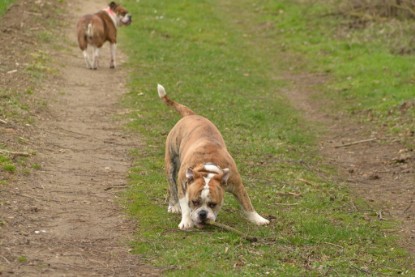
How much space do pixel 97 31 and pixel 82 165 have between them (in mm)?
8094

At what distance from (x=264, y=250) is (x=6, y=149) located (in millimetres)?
4407

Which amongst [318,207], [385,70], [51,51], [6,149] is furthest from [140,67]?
[318,207]

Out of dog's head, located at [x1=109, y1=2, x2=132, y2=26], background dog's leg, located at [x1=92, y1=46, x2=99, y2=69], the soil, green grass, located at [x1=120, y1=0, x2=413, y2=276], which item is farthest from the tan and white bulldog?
dog's head, located at [x1=109, y1=2, x2=132, y2=26]

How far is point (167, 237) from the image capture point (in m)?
8.77

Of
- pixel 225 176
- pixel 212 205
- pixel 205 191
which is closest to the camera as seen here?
pixel 205 191

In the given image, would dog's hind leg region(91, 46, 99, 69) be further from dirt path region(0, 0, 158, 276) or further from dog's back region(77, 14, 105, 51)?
dirt path region(0, 0, 158, 276)

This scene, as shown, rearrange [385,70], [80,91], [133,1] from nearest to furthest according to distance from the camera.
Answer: [80,91], [385,70], [133,1]

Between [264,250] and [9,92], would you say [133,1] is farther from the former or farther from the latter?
[264,250]

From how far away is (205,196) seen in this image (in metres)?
8.64

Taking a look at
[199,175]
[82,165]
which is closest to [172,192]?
[199,175]

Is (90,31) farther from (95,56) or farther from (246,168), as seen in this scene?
(246,168)

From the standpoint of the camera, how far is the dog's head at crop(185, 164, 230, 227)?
866 cm

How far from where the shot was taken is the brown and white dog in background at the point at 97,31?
19219 mm

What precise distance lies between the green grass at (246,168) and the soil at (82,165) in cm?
29
